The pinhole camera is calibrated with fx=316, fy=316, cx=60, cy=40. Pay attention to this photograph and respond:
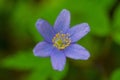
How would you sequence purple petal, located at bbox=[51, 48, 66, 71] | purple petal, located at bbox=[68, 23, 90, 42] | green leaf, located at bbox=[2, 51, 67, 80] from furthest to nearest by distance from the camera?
1. green leaf, located at bbox=[2, 51, 67, 80]
2. purple petal, located at bbox=[68, 23, 90, 42]
3. purple petal, located at bbox=[51, 48, 66, 71]

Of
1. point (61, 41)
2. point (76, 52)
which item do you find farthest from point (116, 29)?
point (76, 52)

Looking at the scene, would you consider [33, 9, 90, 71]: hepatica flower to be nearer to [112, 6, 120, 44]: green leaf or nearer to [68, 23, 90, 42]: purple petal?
[68, 23, 90, 42]: purple petal

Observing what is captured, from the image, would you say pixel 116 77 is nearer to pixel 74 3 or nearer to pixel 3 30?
pixel 74 3

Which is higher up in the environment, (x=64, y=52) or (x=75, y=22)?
(x=75, y=22)

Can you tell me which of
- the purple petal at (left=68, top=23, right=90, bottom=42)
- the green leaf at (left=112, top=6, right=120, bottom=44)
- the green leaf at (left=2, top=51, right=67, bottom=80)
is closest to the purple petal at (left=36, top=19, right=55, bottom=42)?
the purple petal at (left=68, top=23, right=90, bottom=42)

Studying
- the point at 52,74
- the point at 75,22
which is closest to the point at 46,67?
the point at 52,74

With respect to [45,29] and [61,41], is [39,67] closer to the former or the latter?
[61,41]
